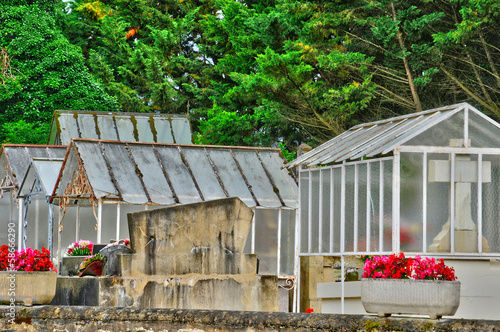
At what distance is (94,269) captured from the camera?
13.2 m

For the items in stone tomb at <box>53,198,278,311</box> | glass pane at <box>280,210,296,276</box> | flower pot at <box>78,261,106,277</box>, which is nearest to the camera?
stone tomb at <box>53,198,278,311</box>

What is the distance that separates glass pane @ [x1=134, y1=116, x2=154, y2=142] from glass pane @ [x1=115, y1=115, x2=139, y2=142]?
0.21m

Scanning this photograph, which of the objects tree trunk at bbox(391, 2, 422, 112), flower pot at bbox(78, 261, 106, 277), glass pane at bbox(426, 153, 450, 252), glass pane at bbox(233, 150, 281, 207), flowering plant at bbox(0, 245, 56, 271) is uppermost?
tree trunk at bbox(391, 2, 422, 112)

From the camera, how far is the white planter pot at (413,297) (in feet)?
27.7

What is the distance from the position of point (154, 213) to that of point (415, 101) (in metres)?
19.1

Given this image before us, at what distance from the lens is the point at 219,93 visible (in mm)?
41688

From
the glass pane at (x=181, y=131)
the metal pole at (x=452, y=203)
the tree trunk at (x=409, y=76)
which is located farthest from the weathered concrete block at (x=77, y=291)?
the glass pane at (x=181, y=131)

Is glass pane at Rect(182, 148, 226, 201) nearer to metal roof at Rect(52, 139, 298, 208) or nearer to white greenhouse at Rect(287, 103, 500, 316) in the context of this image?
metal roof at Rect(52, 139, 298, 208)

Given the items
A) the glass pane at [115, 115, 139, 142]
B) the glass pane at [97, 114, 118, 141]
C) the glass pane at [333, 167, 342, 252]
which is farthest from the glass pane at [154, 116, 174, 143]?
the glass pane at [333, 167, 342, 252]

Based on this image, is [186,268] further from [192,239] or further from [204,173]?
[204,173]

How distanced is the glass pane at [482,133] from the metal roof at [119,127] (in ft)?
57.8

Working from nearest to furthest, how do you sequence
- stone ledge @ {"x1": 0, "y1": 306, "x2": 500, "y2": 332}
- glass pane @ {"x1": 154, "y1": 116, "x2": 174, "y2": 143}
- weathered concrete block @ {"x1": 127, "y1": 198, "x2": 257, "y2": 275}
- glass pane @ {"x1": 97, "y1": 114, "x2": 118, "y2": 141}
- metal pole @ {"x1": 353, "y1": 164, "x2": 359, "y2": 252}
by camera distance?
stone ledge @ {"x1": 0, "y1": 306, "x2": 500, "y2": 332}
weathered concrete block @ {"x1": 127, "y1": 198, "x2": 257, "y2": 275}
metal pole @ {"x1": 353, "y1": 164, "x2": 359, "y2": 252}
glass pane @ {"x1": 97, "y1": 114, "x2": 118, "y2": 141}
glass pane @ {"x1": 154, "y1": 116, "x2": 174, "y2": 143}

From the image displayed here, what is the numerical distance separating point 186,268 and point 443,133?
632 cm

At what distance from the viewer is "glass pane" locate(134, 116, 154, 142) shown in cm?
3247
